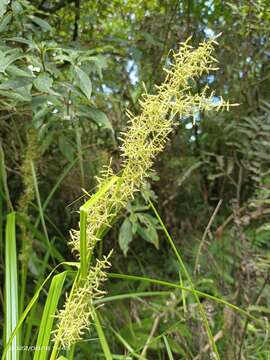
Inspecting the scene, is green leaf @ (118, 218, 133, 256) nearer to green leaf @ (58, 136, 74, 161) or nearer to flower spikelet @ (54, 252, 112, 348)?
green leaf @ (58, 136, 74, 161)

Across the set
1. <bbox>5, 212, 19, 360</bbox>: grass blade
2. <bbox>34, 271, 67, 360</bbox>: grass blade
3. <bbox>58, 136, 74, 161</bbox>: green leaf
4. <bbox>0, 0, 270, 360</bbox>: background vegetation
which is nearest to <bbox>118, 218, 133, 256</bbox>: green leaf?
<bbox>0, 0, 270, 360</bbox>: background vegetation

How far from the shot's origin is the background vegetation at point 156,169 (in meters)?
1.35

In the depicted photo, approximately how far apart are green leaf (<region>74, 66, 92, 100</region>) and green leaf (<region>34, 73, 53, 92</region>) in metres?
0.06

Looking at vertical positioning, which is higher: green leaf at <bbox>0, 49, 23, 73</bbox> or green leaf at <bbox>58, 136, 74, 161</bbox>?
green leaf at <bbox>0, 49, 23, 73</bbox>

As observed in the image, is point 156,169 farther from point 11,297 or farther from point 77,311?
point 77,311

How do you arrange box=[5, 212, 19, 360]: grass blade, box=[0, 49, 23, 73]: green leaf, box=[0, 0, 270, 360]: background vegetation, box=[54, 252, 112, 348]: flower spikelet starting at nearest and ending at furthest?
box=[54, 252, 112, 348]: flower spikelet < box=[5, 212, 19, 360]: grass blade < box=[0, 49, 23, 73]: green leaf < box=[0, 0, 270, 360]: background vegetation

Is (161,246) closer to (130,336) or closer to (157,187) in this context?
(157,187)

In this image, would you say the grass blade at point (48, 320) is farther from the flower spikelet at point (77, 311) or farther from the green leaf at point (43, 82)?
the green leaf at point (43, 82)

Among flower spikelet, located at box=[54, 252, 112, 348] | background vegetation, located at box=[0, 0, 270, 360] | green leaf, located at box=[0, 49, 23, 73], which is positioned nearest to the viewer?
flower spikelet, located at box=[54, 252, 112, 348]

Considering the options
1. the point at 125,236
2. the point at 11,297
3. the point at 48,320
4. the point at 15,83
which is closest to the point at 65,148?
the point at 125,236

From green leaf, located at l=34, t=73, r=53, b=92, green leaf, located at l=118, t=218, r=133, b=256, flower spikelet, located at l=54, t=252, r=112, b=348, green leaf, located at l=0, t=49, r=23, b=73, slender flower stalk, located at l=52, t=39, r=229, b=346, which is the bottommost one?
green leaf, located at l=118, t=218, r=133, b=256

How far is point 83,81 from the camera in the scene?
3.50ft

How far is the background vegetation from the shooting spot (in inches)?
53.3

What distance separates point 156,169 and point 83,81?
95cm
